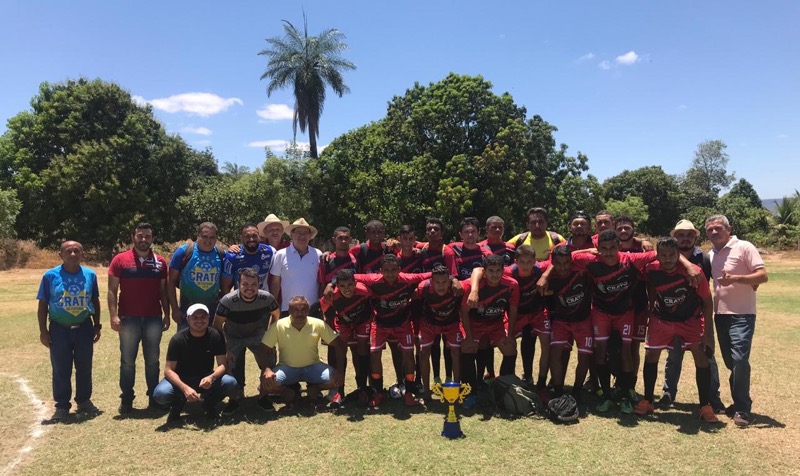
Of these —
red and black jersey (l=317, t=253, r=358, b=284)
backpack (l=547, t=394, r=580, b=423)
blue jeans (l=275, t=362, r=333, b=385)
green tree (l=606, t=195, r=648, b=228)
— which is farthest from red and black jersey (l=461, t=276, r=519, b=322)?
green tree (l=606, t=195, r=648, b=228)

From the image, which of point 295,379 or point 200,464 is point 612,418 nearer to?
point 295,379

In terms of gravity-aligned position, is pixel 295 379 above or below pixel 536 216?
below

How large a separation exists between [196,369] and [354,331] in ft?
6.47

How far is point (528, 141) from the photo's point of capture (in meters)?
27.3

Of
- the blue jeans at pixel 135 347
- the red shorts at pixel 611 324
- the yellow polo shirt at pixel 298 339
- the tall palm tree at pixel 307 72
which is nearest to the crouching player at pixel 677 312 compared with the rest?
the red shorts at pixel 611 324

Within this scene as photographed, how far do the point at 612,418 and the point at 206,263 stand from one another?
532 centimetres

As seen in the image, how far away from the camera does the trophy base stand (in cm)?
516

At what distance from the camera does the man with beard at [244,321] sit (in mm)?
6219

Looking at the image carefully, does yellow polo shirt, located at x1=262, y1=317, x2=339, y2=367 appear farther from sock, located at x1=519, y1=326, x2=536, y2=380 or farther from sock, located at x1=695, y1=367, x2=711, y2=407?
sock, located at x1=695, y1=367, x2=711, y2=407

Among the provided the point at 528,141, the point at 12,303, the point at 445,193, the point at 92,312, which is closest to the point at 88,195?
the point at 12,303

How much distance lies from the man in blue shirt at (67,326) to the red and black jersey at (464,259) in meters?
4.61

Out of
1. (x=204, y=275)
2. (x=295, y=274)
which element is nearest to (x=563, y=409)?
(x=295, y=274)

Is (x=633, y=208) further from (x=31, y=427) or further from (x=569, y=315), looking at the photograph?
(x=31, y=427)

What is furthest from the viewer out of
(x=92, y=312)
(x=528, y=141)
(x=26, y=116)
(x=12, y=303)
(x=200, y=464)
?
(x=26, y=116)
